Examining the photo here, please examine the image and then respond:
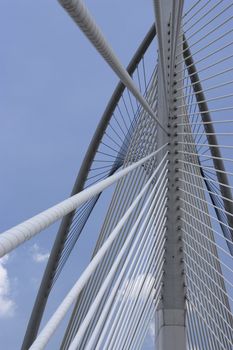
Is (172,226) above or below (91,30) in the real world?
below

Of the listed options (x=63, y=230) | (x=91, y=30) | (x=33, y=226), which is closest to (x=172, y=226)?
(x=91, y=30)

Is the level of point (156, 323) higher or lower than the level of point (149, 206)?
lower

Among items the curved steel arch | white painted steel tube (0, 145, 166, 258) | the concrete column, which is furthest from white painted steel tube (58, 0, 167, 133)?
the curved steel arch

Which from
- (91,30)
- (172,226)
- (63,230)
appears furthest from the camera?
(63,230)

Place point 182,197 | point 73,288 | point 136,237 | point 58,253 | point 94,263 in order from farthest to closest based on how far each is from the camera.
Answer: point 58,253, point 182,197, point 136,237, point 94,263, point 73,288

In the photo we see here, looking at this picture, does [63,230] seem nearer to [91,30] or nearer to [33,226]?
[91,30]

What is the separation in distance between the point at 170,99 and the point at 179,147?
29.6 inches

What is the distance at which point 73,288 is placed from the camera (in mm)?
2973

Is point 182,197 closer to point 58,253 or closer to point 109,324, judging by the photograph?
point 109,324

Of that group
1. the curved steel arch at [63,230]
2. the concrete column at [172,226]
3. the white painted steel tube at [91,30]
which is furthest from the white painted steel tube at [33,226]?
the curved steel arch at [63,230]

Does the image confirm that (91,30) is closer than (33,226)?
No

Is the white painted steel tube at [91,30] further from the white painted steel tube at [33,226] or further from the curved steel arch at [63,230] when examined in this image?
the curved steel arch at [63,230]

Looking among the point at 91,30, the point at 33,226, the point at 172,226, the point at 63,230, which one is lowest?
the point at 63,230

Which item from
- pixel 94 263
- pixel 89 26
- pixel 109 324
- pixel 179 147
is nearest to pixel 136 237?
pixel 109 324
